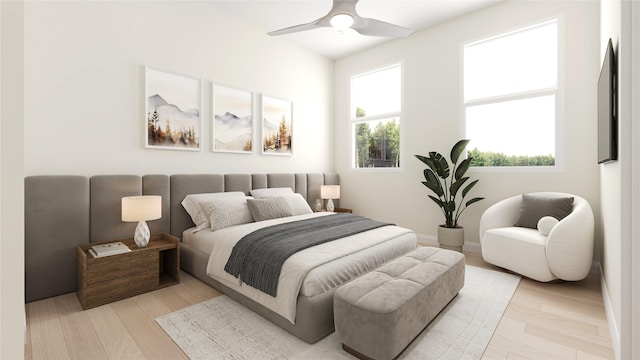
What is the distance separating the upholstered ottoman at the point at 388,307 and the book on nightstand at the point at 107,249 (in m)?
1.97

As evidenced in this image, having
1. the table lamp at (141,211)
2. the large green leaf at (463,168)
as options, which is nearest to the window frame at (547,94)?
the large green leaf at (463,168)

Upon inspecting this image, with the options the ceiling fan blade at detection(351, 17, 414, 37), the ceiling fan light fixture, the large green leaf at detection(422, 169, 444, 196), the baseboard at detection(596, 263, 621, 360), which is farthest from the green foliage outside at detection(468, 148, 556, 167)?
the ceiling fan light fixture

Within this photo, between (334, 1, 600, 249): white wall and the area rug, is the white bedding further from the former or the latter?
(334, 1, 600, 249): white wall

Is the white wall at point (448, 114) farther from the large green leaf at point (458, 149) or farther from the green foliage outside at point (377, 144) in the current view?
the large green leaf at point (458, 149)

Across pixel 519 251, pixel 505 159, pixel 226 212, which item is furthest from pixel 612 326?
pixel 226 212

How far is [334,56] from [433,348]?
4889 mm

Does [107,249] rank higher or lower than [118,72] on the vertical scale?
lower

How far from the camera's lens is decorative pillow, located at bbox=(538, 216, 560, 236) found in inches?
108

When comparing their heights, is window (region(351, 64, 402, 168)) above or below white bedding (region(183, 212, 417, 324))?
above

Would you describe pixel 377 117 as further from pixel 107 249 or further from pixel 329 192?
pixel 107 249

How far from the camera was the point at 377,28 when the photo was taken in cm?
275

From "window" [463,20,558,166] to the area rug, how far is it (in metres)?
1.99

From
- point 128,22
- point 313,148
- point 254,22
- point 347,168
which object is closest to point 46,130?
point 128,22

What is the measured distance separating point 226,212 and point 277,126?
186cm
